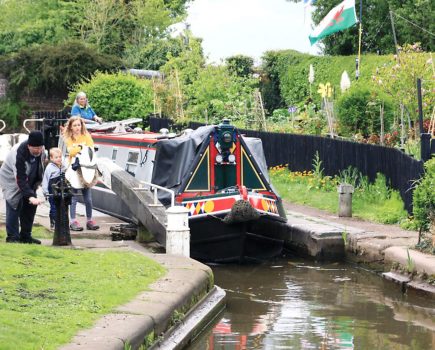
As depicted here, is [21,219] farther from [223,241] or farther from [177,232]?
[223,241]

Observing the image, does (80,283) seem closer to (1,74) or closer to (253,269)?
(253,269)

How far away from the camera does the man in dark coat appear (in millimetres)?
11711

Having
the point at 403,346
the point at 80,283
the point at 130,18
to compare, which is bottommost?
the point at 403,346

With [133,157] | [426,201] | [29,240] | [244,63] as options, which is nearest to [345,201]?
[133,157]

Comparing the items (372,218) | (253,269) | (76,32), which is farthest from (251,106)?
(76,32)

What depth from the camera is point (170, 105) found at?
31094 mm

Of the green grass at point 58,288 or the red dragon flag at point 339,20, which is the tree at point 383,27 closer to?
the red dragon flag at point 339,20

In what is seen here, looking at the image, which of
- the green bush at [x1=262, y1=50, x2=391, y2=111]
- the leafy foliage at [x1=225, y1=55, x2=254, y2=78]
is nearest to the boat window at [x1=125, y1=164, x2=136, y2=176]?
the green bush at [x1=262, y1=50, x2=391, y2=111]

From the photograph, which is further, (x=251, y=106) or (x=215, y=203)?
(x=251, y=106)

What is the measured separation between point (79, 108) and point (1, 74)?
20410mm

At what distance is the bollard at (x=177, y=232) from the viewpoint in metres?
12.1

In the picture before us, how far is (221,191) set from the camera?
1502 centimetres

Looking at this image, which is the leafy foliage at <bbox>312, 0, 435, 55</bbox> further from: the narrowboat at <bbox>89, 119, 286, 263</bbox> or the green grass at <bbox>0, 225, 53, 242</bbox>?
the green grass at <bbox>0, 225, 53, 242</bbox>

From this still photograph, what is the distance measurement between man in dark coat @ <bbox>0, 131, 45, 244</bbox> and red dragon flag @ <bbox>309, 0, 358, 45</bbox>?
17.6 m
